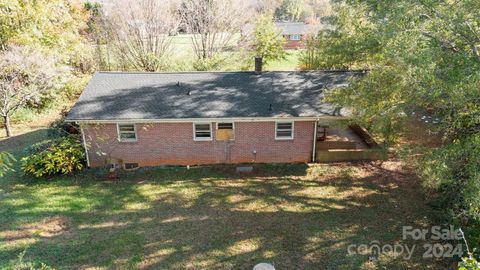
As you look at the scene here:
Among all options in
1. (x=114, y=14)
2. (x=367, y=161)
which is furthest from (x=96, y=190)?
(x=114, y=14)

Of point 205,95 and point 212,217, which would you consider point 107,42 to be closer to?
point 205,95

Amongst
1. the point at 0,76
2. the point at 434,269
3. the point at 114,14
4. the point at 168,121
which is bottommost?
the point at 434,269

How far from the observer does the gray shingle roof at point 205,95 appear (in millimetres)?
15266

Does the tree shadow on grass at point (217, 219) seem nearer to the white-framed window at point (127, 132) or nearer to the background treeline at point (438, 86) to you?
the white-framed window at point (127, 132)

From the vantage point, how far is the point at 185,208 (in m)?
12.7

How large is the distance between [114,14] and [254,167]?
1971cm

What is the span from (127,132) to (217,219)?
654 centimetres

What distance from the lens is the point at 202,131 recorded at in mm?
15797

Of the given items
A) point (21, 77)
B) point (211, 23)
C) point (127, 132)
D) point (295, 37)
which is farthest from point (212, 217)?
point (295, 37)

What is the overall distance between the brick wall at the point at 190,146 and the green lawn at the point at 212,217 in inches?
23.2

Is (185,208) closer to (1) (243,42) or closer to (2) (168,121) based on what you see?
(2) (168,121)

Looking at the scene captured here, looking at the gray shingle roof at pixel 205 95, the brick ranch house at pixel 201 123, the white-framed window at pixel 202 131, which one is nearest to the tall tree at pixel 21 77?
the gray shingle roof at pixel 205 95

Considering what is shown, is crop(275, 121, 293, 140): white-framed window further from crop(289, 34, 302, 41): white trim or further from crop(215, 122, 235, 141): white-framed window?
crop(289, 34, 302, 41): white trim

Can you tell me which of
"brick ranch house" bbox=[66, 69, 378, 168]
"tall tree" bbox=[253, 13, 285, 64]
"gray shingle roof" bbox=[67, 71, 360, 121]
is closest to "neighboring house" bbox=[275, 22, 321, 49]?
"tall tree" bbox=[253, 13, 285, 64]
